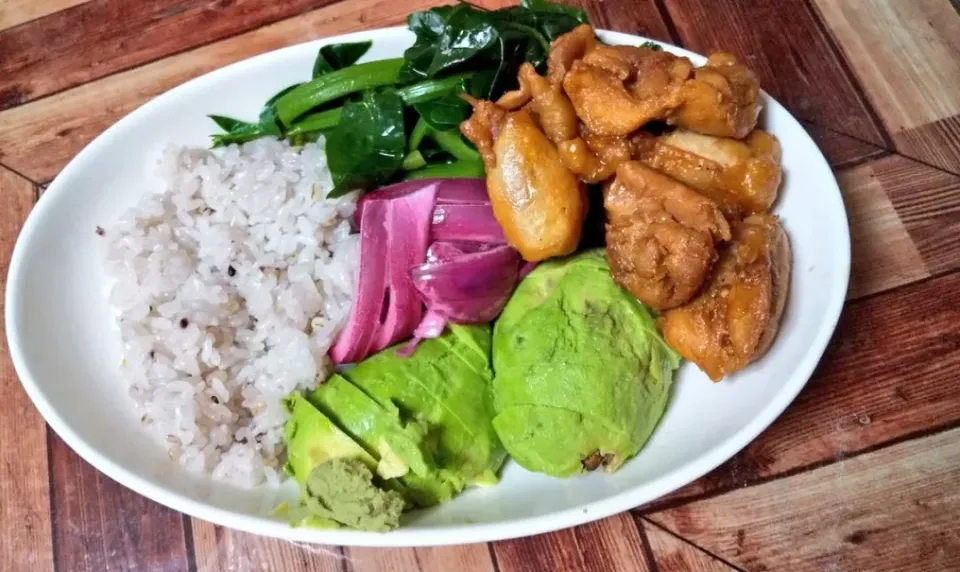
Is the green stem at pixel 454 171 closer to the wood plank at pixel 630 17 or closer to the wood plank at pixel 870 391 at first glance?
the wood plank at pixel 630 17

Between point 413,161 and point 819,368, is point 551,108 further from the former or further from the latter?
point 819,368

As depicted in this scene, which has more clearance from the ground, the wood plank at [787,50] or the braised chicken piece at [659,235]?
the braised chicken piece at [659,235]

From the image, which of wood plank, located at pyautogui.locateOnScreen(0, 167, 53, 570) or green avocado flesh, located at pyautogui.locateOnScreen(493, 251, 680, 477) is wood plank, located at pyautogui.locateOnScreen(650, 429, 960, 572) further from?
wood plank, located at pyautogui.locateOnScreen(0, 167, 53, 570)

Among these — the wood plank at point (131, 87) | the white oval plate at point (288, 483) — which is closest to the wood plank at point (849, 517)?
the white oval plate at point (288, 483)

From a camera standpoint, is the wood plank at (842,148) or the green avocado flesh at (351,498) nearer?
the green avocado flesh at (351,498)

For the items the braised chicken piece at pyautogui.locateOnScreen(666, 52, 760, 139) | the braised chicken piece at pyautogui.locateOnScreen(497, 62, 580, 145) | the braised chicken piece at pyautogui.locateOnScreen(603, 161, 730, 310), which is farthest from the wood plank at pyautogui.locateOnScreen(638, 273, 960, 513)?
the braised chicken piece at pyautogui.locateOnScreen(497, 62, 580, 145)
